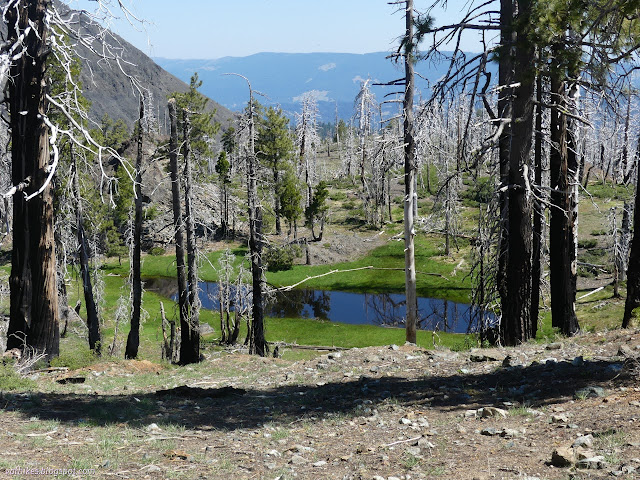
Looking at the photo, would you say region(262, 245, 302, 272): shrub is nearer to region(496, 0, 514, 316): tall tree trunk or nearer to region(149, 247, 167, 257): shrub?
region(149, 247, 167, 257): shrub

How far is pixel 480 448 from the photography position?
5586 millimetres

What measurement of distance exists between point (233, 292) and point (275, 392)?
36665 mm

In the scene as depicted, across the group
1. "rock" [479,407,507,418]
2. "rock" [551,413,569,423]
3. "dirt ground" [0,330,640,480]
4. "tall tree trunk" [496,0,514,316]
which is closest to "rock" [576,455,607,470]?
"dirt ground" [0,330,640,480]

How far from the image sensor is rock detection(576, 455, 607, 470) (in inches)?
184

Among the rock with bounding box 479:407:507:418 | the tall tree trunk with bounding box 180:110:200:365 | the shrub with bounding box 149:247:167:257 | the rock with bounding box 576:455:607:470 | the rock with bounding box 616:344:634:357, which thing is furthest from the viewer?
the shrub with bounding box 149:247:167:257

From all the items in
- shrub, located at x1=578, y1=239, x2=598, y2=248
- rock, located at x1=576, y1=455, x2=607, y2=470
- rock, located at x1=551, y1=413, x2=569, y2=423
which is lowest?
rock, located at x1=551, y1=413, x2=569, y2=423

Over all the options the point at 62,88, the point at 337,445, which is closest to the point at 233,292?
the point at 62,88

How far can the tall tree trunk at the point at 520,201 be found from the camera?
977cm

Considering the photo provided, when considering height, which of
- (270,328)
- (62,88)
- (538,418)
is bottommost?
(270,328)

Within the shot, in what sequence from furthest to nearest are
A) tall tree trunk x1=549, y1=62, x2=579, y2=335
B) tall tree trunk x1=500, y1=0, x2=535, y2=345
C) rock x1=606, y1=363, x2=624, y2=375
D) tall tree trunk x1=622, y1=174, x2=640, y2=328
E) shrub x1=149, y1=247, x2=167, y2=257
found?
Result: shrub x1=149, y1=247, x2=167, y2=257, tall tree trunk x1=549, y1=62, x2=579, y2=335, tall tree trunk x1=622, y1=174, x2=640, y2=328, tall tree trunk x1=500, y1=0, x2=535, y2=345, rock x1=606, y1=363, x2=624, y2=375

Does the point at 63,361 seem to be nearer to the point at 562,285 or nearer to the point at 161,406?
the point at 161,406

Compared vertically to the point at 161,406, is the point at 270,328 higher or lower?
lower

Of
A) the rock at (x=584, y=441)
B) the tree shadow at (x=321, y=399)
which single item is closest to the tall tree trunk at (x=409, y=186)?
the tree shadow at (x=321, y=399)

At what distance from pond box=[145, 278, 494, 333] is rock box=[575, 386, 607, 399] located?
2816 centimetres
